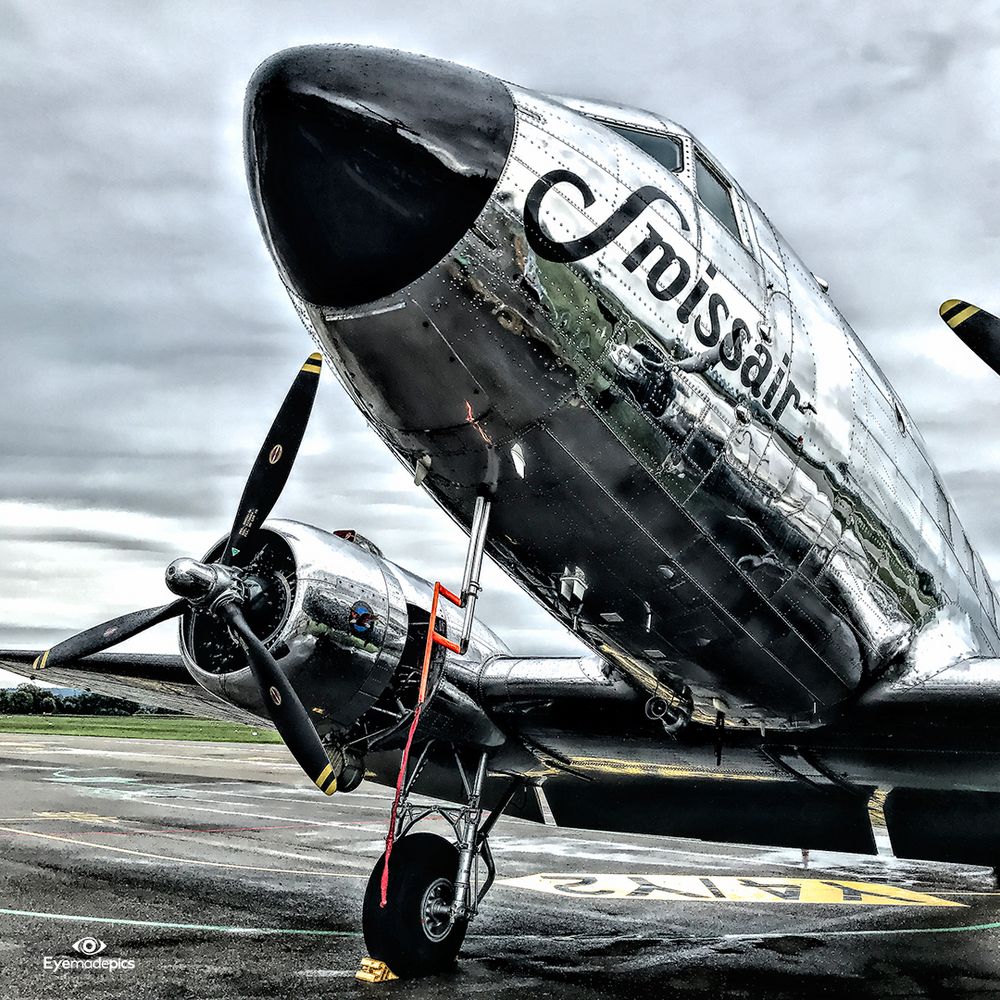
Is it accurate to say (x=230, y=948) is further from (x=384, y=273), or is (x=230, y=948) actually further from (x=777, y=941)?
(x=384, y=273)

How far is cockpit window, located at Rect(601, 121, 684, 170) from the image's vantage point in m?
5.85

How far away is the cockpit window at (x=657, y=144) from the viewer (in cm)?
585

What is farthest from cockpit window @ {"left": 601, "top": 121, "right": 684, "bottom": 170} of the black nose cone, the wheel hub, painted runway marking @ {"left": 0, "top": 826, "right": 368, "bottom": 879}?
painted runway marking @ {"left": 0, "top": 826, "right": 368, "bottom": 879}

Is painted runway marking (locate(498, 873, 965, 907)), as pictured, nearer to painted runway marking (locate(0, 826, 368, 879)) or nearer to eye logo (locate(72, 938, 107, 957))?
painted runway marking (locate(0, 826, 368, 879))

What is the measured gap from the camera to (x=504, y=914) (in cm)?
1045

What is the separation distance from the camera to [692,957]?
8664 mm

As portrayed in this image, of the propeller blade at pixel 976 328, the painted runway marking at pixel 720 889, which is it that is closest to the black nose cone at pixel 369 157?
the propeller blade at pixel 976 328

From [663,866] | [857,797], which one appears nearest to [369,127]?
[857,797]

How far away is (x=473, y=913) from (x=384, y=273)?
4.94m

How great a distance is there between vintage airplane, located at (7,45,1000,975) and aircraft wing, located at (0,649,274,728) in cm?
78

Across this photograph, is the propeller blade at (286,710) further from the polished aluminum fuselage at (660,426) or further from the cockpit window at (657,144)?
the cockpit window at (657,144)

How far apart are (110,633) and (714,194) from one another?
5.87 meters

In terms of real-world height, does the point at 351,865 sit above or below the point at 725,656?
below

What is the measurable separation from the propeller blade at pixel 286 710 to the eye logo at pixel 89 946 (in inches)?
90.8
